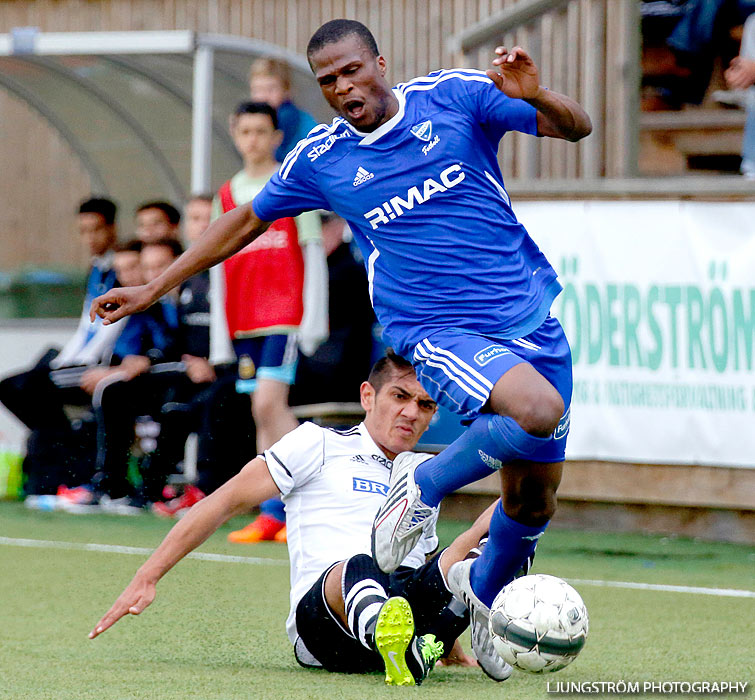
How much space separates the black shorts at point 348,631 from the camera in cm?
483

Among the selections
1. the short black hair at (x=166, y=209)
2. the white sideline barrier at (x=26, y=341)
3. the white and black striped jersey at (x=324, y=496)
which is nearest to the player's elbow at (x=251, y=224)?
the white and black striped jersey at (x=324, y=496)

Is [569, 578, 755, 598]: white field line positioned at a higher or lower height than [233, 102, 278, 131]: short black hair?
lower

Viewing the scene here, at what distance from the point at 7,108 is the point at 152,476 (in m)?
5.90

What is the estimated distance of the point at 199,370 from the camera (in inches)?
381

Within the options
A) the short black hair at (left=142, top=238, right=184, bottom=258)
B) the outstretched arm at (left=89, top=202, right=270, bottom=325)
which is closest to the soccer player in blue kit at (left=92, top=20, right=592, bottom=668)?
the outstretched arm at (left=89, top=202, right=270, bottom=325)

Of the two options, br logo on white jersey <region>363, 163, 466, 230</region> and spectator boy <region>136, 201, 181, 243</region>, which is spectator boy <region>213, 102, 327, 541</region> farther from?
br logo on white jersey <region>363, 163, 466, 230</region>

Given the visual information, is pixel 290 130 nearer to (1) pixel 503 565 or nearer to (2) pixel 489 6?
(2) pixel 489 6

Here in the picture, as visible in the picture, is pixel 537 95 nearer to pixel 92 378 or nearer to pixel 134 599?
pixel 134 599

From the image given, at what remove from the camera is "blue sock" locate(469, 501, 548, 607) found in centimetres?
475

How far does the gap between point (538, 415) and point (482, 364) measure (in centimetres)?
27

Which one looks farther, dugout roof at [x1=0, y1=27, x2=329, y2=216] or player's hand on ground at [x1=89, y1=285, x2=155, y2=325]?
dugout roof at [x1=0, y1=27, x2=329, y2=216]

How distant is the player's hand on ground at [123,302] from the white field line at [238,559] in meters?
2.77

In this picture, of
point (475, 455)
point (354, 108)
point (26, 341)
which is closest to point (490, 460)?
point (475, 455)

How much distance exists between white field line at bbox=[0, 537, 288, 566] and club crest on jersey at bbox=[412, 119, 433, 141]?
333cm
